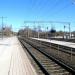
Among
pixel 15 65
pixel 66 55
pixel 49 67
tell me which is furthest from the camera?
pixel 66 55

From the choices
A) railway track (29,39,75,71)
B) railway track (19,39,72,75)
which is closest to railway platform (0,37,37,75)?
railway track (19,39,72,75)

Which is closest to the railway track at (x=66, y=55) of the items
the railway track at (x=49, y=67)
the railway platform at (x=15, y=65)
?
the railway track at (x=49, y=67)

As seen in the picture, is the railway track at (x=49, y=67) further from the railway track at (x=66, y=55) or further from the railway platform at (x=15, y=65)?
the railway track at (x=66, y=55)

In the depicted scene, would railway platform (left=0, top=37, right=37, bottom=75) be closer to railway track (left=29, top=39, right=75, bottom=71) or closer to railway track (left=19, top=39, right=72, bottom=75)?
railway track (left=19, top=39, right=72, bottom=75)

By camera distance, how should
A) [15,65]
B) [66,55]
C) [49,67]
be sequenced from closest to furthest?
1. [49,67]
2. [15,65]
3. [66,55]

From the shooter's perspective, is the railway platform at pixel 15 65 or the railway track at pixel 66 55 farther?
the railway track at pixel 66 55

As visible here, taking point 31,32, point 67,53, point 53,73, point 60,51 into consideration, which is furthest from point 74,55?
point 31,32

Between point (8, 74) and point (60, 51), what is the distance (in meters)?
15.0

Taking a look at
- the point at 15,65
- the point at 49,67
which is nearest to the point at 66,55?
the point at 49,67

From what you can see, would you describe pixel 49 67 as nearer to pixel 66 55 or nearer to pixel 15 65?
pixel 15 65

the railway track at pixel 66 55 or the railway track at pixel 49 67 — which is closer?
the railway track at pixel 49 67

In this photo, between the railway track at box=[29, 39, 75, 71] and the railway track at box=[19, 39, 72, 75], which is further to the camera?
the railway track at box=[29, 39, 75, 71]

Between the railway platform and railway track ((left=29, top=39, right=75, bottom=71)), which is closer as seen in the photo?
the railway platform

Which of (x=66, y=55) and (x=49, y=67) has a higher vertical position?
(x=66, y=55)
